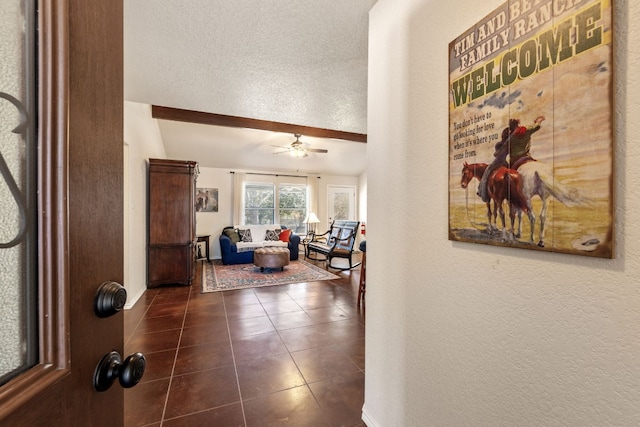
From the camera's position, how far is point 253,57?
6.59 ft

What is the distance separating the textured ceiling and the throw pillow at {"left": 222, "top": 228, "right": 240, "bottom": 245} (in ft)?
11.6

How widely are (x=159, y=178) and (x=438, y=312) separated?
4.34 metres

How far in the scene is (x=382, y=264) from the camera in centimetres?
145

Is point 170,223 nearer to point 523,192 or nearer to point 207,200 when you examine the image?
point 207,200

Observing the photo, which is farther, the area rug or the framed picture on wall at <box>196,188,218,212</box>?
the framed picture on wall at <box>196,188,218,212</box>

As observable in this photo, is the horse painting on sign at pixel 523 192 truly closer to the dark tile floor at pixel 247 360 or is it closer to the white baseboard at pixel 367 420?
the white baseboard at pixel 367 420

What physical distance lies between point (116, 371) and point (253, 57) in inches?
80.6

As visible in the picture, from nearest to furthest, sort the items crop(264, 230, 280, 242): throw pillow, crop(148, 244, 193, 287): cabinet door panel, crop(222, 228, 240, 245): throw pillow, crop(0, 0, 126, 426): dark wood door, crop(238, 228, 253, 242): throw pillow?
crop(0, 0, 126, 426): dark wood door
crop(148, 244, 193, 287): cabinet door panel
crop(222, 228, 240, 245): throw pillow
crop(238, 228, 253, 242): throw pillow
crop(264, 230, 280, 242): throw pillow

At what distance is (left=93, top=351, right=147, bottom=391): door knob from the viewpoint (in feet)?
1.81

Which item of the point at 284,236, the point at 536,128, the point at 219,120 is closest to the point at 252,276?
the point at 284,236

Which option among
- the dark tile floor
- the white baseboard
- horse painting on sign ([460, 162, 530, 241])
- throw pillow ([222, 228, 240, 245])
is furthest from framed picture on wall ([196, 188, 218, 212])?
horse painting on sign ([460, 162, 530, 241])

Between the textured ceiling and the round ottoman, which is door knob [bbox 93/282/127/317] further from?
the round ottoman

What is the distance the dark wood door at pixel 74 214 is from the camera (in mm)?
425

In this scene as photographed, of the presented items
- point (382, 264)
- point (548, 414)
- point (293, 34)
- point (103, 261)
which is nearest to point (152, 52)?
point (293, 34)
